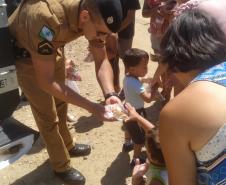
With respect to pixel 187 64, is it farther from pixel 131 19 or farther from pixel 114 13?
pixel 131 19

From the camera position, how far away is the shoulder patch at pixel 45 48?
9.56ft

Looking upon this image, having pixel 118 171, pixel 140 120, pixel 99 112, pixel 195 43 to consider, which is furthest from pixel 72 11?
pixel 118 171

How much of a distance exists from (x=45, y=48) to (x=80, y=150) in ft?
5.27

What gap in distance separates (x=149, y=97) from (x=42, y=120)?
91 centimetres

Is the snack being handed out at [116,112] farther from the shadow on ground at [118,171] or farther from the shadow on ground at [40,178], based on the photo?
the shadow on ground at [40,178]

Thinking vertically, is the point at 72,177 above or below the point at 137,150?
below

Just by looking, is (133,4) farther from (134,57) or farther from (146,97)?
(146,97)

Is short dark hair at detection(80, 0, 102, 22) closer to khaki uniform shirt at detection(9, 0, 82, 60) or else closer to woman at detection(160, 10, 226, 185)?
khaki uniform shirt at detection(9, 0, 82, 60)

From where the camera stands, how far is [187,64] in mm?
1868

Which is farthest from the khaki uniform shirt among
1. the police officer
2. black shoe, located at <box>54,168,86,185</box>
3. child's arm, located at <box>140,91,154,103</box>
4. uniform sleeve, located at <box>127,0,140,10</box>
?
uniform sleeve, located at <box>127,0,140,10</box>

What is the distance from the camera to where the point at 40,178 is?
3979mm

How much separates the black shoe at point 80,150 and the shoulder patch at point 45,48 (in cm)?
155

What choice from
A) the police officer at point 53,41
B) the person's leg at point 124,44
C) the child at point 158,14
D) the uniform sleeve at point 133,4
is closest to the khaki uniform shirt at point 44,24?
the police officer at point 53,41

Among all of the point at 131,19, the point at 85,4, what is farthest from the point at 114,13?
the point at 131,19
